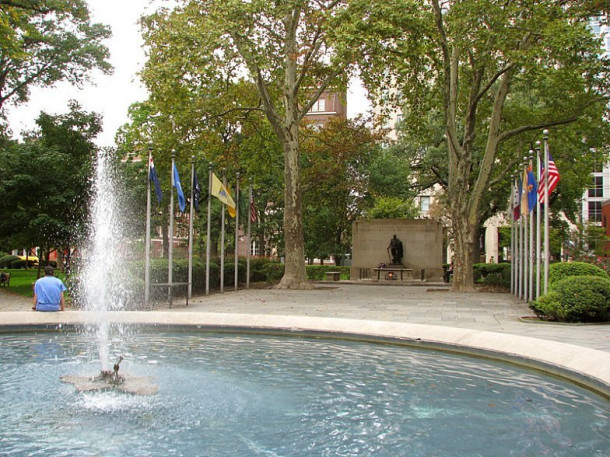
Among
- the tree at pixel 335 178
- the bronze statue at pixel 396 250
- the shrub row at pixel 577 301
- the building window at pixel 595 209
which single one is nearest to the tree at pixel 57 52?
the tree at pixel 335 178

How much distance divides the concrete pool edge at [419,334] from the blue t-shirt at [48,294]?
43cm

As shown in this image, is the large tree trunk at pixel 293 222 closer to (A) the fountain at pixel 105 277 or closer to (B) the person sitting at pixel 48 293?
(A) the fountain at pixel 105 277

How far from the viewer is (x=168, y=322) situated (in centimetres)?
1302

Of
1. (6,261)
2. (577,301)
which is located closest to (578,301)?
(577,301)

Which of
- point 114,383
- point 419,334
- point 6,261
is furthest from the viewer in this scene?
point 6,261

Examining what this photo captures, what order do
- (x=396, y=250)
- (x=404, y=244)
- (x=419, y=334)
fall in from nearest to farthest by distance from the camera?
(x=419, y=334), (x=396, y=250), (x=404, y=244)

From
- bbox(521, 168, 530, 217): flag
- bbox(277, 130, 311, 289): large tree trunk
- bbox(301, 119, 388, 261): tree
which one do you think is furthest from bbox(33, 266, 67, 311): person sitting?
bbox(301, 119, 388, 261): tree

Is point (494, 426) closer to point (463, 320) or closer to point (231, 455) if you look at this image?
point (231, 455)

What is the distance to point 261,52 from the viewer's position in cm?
2356

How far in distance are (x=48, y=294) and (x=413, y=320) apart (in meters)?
8.29

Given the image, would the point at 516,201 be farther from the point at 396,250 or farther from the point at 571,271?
the point at 396,250

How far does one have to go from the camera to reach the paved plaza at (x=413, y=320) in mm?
9457

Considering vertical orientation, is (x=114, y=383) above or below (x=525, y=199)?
below

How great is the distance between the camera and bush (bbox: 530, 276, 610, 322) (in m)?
13.5
